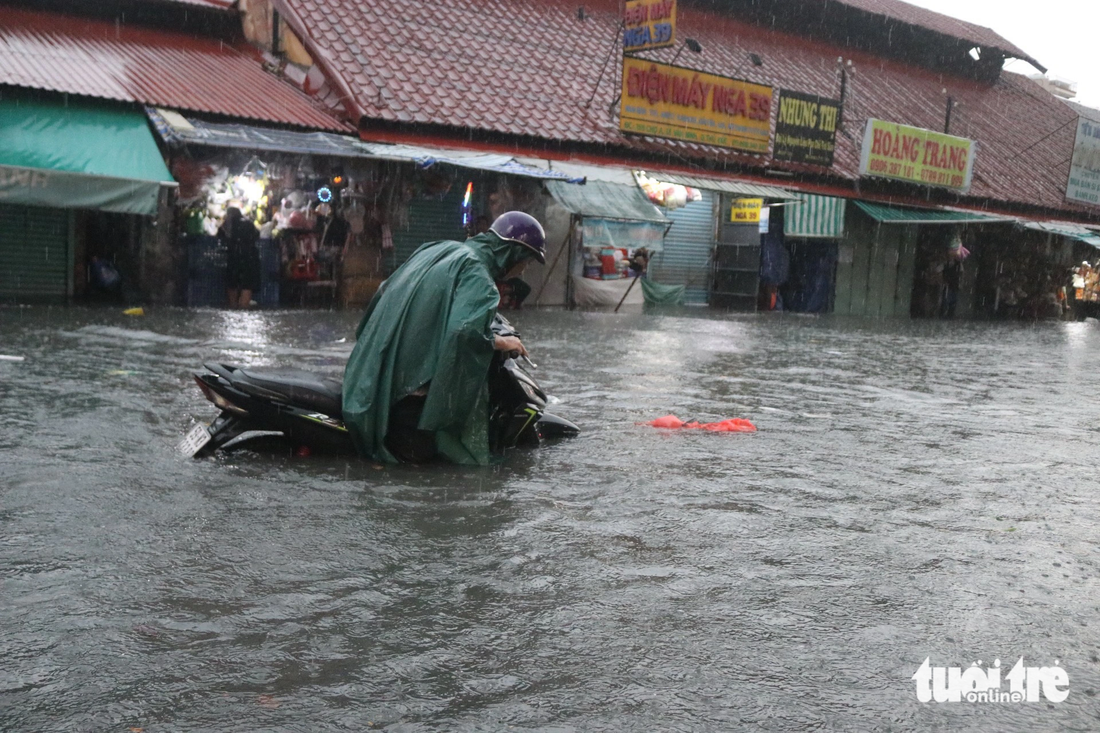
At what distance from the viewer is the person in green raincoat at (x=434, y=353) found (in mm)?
4930

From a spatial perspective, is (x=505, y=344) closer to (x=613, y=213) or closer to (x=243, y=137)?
(x=243, y=137)

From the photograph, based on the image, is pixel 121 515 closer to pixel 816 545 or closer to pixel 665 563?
pixel 665 563

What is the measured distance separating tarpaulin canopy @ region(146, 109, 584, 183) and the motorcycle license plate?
9933mm

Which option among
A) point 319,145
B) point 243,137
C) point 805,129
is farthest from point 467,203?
point 805,129

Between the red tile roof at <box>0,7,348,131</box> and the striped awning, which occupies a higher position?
the red tile roof at <box>0,7,348,131</box>

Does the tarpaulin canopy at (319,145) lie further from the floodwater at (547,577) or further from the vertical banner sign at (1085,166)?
the vertical banner sign at (1085,166)

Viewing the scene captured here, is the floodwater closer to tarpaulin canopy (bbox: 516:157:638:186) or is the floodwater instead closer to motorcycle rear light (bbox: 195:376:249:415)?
motorcycle rear light (bbox: 195:376:249:415)

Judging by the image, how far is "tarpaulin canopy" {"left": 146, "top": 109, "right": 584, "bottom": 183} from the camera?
47.2 feet

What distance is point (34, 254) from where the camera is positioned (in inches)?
620

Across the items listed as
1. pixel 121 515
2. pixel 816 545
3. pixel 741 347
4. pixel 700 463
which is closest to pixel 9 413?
pixel 121 515

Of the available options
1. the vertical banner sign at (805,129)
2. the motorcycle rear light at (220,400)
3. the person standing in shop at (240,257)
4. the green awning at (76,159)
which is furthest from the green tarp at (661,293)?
the motorcycle rear light at (220,400)

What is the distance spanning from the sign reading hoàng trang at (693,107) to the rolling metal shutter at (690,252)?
157 cm

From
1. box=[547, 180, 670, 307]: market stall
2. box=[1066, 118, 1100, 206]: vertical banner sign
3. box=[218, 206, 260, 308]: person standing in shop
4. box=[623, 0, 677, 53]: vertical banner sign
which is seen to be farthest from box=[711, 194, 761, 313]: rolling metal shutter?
box=[1066, 118, 1100, 206]: vertical banner sign

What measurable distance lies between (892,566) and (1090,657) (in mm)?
889
